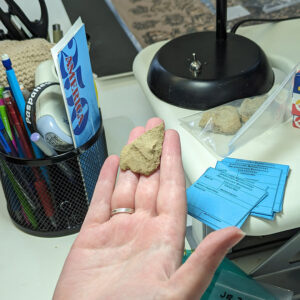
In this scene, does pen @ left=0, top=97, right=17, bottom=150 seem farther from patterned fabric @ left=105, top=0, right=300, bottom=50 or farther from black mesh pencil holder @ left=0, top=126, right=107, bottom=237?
patterned fabric @ left=105, top=0, right=300, bottom=50

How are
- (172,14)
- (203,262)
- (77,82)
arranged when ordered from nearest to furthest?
(203,262)
(77,82)
(172,14)

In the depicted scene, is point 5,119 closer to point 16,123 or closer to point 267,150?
point 16,123

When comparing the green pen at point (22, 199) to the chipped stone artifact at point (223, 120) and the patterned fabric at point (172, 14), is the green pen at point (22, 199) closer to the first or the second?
the chipped stone artifact at point (223, 120)

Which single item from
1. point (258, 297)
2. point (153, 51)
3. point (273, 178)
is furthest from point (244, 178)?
point (153, 51)

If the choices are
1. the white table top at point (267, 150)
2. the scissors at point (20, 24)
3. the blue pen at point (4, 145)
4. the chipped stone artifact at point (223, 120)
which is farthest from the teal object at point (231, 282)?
the scissors at point (20, 24)

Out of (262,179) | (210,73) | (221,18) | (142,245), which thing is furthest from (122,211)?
(221,18)

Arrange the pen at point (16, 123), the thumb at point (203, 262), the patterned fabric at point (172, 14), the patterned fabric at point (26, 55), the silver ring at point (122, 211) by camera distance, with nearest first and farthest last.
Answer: the thumb at point (203, 262)
the silver ring at point (122, 211)
the pen at point (16, 123)
the patterned fabric at point (26, 55)
the patterned fabric at point (172, 14)

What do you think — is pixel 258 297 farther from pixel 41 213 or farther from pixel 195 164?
pixel 41 213
